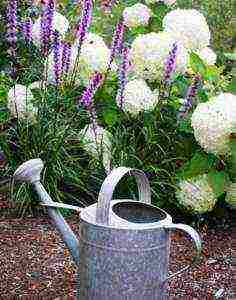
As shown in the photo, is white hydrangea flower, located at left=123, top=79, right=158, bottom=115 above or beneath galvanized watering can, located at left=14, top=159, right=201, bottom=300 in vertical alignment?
above

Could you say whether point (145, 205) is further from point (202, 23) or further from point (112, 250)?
point (202, 23)

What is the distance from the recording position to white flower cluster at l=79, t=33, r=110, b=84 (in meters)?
4.62

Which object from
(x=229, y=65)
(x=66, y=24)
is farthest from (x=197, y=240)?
(x=229, y=65)

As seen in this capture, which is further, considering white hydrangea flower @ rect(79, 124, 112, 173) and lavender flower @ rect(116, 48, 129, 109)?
white hydrangea flower @ rect(79, 124, 112, 173)

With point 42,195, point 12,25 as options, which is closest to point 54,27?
point 12,25

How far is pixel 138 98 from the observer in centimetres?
434

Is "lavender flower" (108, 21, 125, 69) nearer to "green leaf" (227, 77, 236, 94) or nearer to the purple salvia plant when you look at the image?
the purple salvia plant

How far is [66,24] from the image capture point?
4.91 metres

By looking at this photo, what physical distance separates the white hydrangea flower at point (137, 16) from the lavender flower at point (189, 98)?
757mm

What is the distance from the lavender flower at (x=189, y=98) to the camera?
4.33m

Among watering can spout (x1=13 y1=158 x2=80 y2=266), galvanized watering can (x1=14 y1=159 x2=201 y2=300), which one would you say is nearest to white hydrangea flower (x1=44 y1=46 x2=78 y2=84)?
watering can spout (x1=13 y1=158 x2=80 y2=266)

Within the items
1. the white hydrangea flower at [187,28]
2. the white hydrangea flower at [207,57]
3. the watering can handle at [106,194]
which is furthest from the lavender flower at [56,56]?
the watering can handle at [106,194]

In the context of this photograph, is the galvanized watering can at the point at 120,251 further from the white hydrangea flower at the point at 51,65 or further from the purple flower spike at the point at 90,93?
the white hydrangea flower at the point at 51,65

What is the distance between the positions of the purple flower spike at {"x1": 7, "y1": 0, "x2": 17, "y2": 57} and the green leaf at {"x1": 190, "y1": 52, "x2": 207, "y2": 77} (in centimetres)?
113
